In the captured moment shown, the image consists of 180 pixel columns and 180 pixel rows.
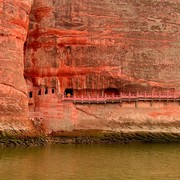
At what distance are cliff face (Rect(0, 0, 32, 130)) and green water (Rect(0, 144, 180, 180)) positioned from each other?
2.67 m

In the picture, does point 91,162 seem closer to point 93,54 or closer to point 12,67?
point 12,67

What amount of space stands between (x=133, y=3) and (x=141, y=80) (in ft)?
23.0

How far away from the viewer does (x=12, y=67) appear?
3225 cm

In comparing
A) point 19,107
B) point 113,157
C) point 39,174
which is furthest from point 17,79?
point 39,174

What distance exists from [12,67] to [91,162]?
1142 centimetres

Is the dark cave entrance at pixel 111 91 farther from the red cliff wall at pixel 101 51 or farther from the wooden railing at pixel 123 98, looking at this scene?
the wooden railing at pixel 123 98

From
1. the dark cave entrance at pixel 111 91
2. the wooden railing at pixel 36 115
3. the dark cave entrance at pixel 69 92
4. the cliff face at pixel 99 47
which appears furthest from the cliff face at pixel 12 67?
the dark cave entrance at pixel 111 91

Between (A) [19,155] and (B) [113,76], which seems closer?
(A) [19,155]

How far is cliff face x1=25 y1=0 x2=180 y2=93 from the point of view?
121 feet

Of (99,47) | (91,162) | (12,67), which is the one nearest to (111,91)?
(99,47)

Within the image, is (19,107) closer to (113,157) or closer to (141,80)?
(113,157)

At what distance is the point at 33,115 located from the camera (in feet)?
110

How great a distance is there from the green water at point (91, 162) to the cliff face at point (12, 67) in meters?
2.67

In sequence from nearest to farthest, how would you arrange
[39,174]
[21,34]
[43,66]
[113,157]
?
[39,174]
[113,157]
[21,34]
[43,66]
